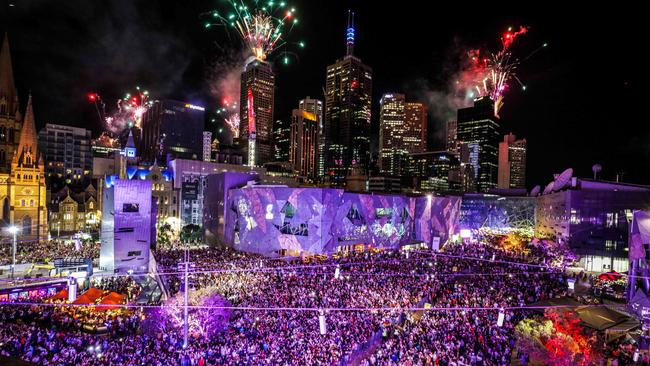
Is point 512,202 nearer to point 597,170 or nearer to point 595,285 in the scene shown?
point 597,170

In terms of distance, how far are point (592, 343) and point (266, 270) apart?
1934 centimetres

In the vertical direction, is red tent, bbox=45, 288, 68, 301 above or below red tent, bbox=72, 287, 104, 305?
below

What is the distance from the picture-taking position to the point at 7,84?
59.1 m

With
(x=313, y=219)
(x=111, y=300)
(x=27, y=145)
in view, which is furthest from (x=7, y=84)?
(x=111, y=300)

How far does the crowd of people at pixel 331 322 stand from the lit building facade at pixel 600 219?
16438mm

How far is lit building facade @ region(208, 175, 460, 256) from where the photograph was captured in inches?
1491

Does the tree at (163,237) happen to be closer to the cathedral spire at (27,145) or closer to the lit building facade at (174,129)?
the cathedral spire at (27,145)

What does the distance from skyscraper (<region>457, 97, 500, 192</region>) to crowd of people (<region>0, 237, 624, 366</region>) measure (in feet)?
587

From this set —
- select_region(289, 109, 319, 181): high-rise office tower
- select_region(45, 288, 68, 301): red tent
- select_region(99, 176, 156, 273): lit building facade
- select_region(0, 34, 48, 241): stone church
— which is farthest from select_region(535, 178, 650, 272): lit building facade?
select_region(289, 109, 319, 181): high-rise office tower

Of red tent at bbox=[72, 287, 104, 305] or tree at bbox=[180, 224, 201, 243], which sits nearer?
red tent at bbox=[72, 287, 104, 305]

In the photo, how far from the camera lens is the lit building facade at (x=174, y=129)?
110250 mm

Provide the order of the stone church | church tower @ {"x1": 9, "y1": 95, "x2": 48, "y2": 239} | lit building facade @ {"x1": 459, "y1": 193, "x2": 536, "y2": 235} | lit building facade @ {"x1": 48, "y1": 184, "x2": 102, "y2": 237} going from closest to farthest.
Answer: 1. the stone church
2. church tower @ {"x1": 9, "y1": 95, "x2": 48, "y2": 239}
3. lit building facade @ {"x1": 48, "y1": 184, "x2": 102, "y2": 237}
4. lit building facade @ {"x1": 459, "y1": 193, "x2": 536, "y2": 235}

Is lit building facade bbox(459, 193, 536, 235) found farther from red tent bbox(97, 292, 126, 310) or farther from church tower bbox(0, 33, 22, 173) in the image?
church tower bbox(0, 33, 22, 173)

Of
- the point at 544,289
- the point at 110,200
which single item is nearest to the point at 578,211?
the point at 544,289
